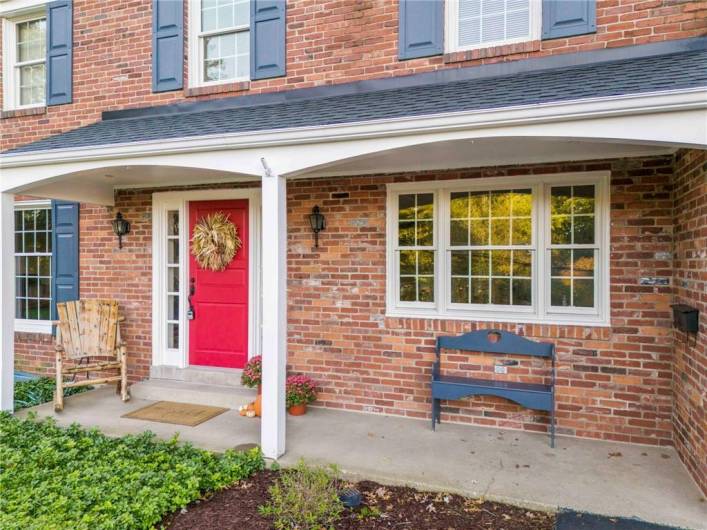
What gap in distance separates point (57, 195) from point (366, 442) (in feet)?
14.6

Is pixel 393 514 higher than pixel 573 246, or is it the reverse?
pixel 573 246

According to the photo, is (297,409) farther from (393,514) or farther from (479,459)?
(393,514)

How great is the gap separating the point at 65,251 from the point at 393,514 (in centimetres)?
562

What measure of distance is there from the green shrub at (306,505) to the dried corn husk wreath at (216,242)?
3266 mm

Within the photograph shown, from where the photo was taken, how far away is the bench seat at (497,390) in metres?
4.25

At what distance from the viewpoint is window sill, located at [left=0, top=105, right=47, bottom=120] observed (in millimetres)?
6883

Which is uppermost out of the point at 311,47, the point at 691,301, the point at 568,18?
the point at 311,47

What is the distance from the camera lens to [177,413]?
5.17 meters

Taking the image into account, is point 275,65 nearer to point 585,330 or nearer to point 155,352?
point 155,352

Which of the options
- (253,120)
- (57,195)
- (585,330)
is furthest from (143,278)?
(585,330)

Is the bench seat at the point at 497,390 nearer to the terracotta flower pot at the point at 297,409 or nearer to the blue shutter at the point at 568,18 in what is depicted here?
the terracotta flower pot at the point at 297,409

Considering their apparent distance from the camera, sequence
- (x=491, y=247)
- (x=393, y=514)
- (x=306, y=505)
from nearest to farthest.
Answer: (x=306, y=505) < (x=393, y=514) < (x=491, y=247)

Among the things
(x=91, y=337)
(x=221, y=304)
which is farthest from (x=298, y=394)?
(x=91, y=337)

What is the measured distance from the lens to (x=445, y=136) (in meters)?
3.47
